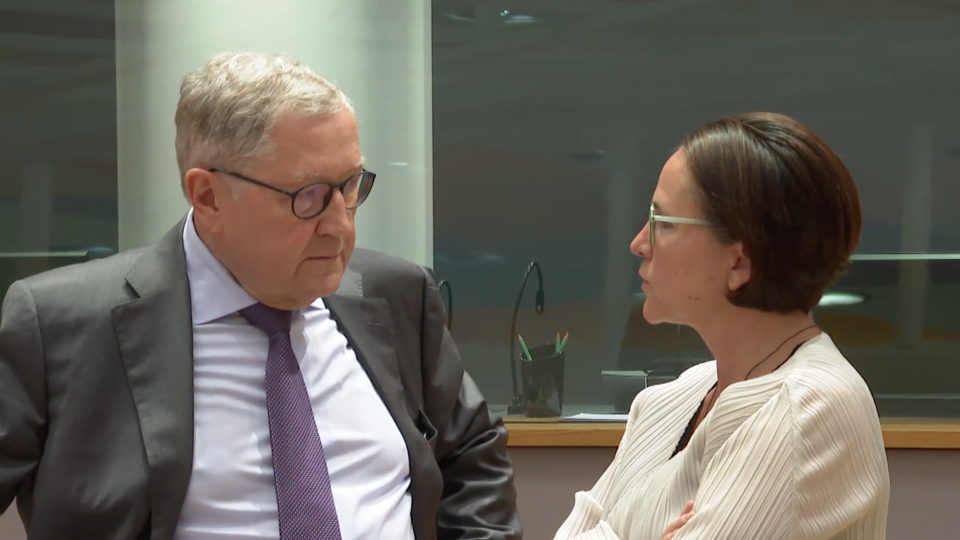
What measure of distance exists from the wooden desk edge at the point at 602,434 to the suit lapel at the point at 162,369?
1.80 metres

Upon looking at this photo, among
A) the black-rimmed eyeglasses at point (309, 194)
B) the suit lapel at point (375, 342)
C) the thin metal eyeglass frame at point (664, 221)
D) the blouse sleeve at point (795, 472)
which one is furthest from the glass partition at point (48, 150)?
the blouse sleeve at point (795, 472)

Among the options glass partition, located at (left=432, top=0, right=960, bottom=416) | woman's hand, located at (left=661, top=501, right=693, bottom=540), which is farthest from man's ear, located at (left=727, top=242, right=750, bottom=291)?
glass partition, located at (left=432, top=0, right=960, bottom=416)

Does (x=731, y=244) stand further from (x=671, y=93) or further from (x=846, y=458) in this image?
(x=671, y=93)

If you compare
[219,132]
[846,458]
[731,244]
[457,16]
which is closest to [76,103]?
[457,16]

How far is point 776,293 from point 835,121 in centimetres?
277

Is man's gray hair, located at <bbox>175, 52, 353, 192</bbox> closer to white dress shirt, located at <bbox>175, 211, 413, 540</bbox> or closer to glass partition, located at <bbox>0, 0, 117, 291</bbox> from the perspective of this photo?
white dress shirt, located at <bbox>175, 211, 413, 540</bbox>

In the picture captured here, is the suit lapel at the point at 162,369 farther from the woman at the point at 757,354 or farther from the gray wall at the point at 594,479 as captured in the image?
the gray wall at the point at 594,479

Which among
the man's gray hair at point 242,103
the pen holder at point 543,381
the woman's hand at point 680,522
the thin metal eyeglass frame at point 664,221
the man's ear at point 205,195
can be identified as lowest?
the pen holder at point 543,381

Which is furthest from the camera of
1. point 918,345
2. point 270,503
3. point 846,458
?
point 918,345

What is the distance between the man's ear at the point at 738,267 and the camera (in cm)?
172

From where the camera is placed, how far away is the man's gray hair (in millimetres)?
1720

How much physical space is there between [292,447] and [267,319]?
0.22 m

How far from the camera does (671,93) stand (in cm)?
437

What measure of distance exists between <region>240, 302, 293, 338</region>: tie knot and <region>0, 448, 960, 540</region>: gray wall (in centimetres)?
175
